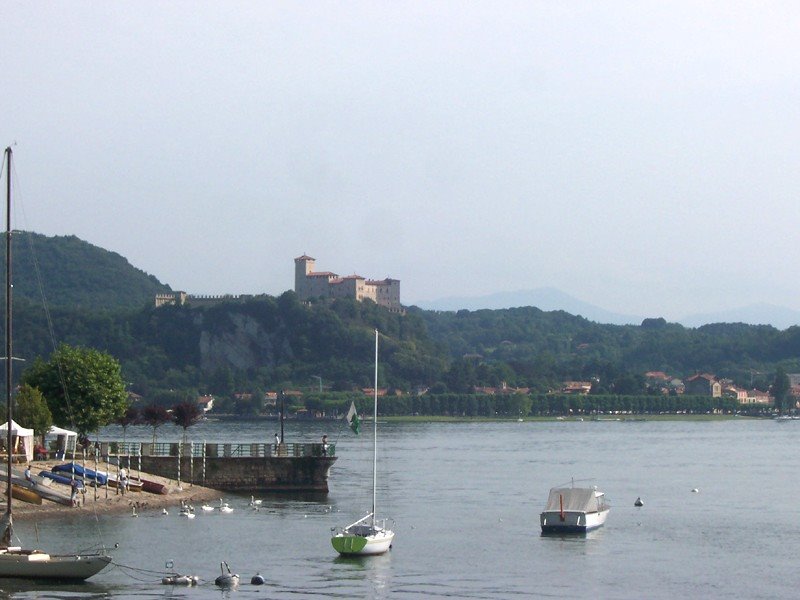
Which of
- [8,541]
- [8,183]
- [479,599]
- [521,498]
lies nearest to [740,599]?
[479,599]

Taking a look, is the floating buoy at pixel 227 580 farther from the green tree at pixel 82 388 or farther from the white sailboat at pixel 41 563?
the green tree at pixel 82 388

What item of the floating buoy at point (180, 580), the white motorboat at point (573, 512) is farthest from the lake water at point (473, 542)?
the white motorboat at point (573, 512)

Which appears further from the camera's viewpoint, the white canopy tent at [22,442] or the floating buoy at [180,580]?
Answer: the white canopy tent at [22,442]

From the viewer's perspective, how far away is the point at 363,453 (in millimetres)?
112062

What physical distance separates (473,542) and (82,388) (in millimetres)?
25962

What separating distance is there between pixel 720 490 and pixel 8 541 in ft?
148

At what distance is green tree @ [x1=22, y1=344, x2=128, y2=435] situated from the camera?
67.3 metres

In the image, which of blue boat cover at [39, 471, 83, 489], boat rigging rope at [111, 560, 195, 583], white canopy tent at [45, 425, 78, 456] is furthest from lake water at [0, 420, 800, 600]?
white canopy tent at [45, 425, 78, 456]

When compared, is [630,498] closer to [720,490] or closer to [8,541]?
[720,490]

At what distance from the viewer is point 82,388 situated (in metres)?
67.3

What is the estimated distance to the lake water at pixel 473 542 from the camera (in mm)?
39156

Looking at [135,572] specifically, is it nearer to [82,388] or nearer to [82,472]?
[82,472]

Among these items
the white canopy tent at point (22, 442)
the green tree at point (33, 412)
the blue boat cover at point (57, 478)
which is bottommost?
the blue boat cover at point (57, 478)

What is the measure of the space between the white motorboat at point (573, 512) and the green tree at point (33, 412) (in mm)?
23120
